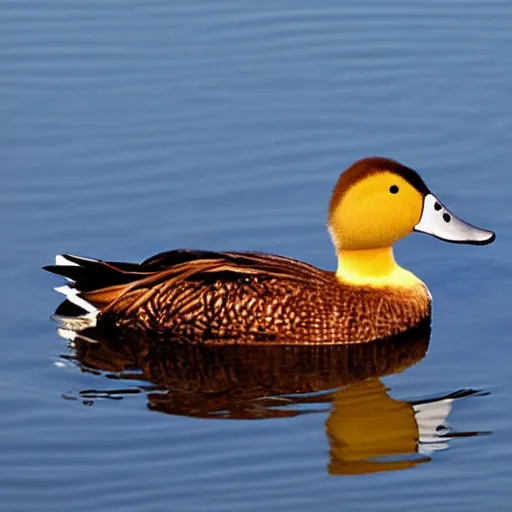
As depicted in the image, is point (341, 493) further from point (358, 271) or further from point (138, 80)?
point (138, 80)

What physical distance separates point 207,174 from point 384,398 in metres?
3.46

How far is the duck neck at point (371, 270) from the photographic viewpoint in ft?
37.4

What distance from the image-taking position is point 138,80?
1481cm

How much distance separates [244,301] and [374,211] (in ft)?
3.42

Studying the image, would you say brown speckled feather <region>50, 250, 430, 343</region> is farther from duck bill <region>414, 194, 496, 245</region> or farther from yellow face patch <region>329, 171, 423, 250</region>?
duck bill <region>414, 194, 496, 245</region>

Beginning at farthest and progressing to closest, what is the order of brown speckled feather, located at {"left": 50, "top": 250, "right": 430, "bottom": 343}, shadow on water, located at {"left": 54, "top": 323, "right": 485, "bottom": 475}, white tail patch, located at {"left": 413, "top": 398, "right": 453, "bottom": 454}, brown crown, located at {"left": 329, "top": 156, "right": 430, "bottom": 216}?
brown crown, located at {"left": 329, "top": 156, "right": 430, "bottom": 216}
brown speckled feather, located at {"left": 50, "top": 250, "right": 430, "bottom": 343}
shadow on water, located at {"left": 54, "top": 323, "right": 485, "bottom": 475}
white tail patch, located at {"left": 413, "top": 398, "right": 453, "bottom": 454}

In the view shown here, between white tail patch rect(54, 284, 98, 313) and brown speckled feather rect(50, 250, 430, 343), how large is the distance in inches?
1.5

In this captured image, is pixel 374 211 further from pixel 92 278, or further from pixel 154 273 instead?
pixel 92 278

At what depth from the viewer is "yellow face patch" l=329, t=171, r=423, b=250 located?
11297 millimetres

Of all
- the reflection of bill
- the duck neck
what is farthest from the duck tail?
the reflection of bill

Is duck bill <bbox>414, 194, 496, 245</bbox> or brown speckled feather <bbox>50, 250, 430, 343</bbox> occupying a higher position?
duck bill <bbox>414, 194, 496, 245</bbox>

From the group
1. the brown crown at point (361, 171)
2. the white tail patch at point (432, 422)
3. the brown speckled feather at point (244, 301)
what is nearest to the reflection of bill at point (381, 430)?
the white tail patch at point (432, 422)

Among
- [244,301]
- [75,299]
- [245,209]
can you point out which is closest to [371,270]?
[244,301]

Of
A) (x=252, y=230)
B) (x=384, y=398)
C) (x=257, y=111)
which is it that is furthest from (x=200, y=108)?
(x=384, y=398)
